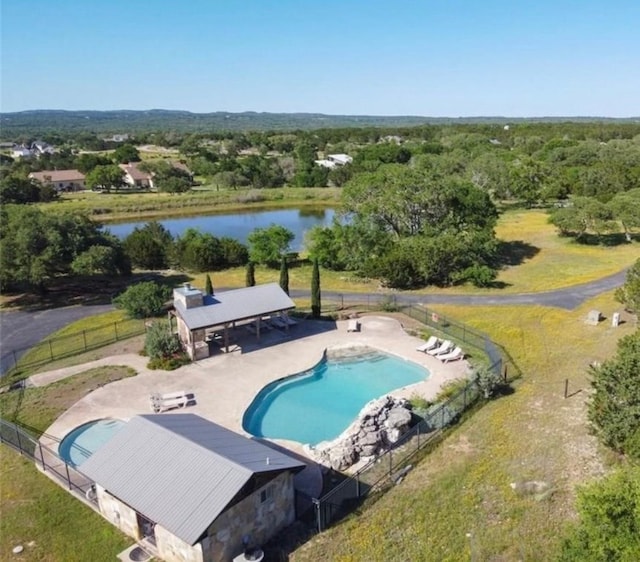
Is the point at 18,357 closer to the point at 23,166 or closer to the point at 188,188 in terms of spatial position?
the point at 188,188

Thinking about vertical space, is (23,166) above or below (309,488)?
above

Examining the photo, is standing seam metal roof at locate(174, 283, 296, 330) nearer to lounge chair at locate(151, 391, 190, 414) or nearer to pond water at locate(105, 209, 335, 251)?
lounge chair at locate(151, 391, 190, 414)

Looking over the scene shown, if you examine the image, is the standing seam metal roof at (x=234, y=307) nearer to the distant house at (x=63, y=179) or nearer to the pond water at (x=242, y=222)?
the pond water at (x=242, y=222)

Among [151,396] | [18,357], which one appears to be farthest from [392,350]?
[18,357]

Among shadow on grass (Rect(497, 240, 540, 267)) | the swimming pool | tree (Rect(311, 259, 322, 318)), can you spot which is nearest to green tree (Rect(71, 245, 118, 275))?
tree (Rect(311, 259, 322, 318))

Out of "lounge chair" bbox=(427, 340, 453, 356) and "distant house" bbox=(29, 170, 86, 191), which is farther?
"distant house" bbox=(29, 170, 86, 191)
